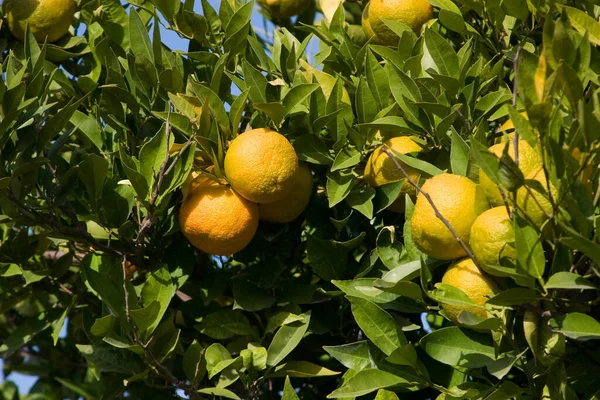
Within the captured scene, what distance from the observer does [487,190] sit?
58.1 inches

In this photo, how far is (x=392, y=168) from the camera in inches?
69.1

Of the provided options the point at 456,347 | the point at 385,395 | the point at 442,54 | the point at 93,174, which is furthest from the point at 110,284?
the point at 442,54

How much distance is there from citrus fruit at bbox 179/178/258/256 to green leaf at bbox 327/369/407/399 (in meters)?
0.37

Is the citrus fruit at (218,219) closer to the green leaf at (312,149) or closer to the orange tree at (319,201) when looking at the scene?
the orange tree at (319,201)

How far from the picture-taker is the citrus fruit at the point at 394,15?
2072mm

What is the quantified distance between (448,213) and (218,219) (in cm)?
48

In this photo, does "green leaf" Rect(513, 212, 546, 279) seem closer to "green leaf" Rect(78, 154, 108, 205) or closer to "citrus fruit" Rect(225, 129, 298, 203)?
"citrus fruit" Rect(225, 129, 298, 203)

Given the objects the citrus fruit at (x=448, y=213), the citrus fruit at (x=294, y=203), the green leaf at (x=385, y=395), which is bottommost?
the green leaf at (x=385, y=395)

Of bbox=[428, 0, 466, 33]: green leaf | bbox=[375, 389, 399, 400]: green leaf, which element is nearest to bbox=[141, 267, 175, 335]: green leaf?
bbox=[375, 389, 399, 400]: green leaf

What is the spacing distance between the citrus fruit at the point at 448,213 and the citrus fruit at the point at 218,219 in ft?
1.26

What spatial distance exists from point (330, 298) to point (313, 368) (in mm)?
154

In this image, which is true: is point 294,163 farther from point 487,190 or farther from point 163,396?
point 163,396

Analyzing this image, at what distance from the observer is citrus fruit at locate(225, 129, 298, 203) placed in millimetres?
1666

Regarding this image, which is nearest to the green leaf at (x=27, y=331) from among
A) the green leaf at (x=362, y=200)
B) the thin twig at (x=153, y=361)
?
the thin twig at (x=153, y=361)
